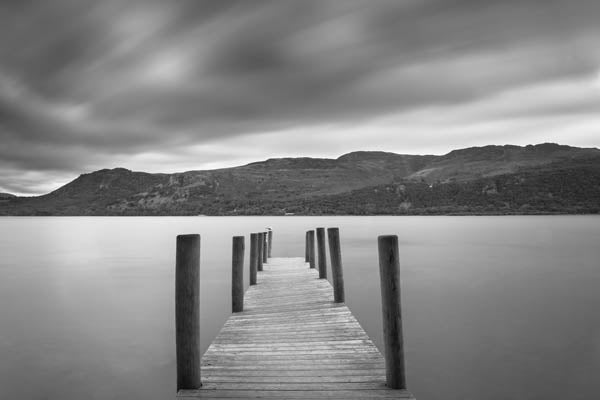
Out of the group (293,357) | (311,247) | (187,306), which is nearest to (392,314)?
(293,357)

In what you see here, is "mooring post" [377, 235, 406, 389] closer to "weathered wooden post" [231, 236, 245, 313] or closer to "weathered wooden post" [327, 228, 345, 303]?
"weathered wooden post" [327, 228, 345, 303]

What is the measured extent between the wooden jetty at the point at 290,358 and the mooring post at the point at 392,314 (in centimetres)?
2

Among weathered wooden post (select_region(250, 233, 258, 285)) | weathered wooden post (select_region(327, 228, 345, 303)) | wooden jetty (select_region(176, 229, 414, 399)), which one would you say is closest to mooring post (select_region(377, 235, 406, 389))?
wooden jetty (select_region(176, 229, 414, 399))

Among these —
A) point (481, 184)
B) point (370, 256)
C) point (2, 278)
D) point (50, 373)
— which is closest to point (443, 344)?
point (50, 373)

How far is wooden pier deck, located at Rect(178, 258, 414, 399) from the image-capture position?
4.48 m

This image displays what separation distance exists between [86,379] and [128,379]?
759mm

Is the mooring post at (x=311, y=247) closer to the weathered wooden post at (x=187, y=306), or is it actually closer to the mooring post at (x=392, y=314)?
the mooring post at (x=392, y=314)

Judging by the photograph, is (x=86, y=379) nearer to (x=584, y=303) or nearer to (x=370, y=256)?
(x=584, y=303)

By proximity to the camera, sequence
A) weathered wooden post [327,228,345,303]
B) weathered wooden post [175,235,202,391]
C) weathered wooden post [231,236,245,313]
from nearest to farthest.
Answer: weathered wooden post [175,235,202,391], weathered wooden post [231,236,245,313], weathered wooden post [327,228,345,303]

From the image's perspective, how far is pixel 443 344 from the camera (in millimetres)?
9500

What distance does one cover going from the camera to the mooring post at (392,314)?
14.8ft

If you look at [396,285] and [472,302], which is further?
[472,302]

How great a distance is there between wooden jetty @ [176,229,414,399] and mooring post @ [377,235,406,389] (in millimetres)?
16

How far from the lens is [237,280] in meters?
8.70
